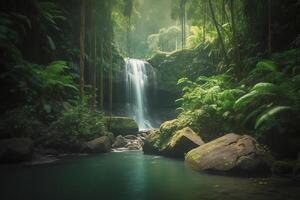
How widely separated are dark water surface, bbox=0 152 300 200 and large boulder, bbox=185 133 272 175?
1.58ft

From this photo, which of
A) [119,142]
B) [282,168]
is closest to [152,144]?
[119,142]

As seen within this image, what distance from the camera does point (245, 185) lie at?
8.32m

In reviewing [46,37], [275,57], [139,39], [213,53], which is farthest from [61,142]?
[139,39]

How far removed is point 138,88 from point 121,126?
821cm

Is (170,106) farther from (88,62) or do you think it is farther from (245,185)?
(245,185)

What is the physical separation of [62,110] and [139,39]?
149ft

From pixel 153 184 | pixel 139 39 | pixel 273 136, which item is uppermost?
pixel 139 39

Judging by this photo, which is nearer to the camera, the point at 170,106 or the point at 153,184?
the point at 153,184

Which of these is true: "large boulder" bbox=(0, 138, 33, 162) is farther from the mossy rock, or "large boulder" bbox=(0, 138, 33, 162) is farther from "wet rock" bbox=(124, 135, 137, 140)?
"wet rock" bbox=(124, 135, 137, 140)

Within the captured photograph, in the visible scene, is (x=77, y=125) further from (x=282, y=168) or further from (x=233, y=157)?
(x=282, y=168)

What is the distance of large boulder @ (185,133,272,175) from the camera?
9.82m

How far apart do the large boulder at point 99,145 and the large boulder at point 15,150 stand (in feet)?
9.92

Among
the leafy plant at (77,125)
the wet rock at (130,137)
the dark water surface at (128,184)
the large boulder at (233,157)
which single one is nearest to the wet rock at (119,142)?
the wet rock at (130,137)

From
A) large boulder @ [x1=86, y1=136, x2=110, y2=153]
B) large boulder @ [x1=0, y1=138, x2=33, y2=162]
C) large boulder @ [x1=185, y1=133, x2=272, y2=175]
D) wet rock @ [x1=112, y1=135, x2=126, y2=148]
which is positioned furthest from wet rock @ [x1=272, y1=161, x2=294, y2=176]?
wet rock @ [x1=112, y1=135, x2=126, y2=148]
